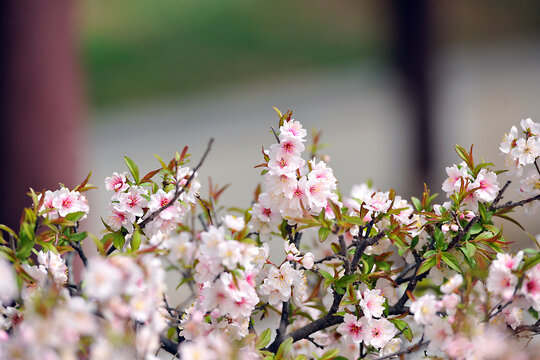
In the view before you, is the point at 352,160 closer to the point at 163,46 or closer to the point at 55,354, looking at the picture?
the point at 55,354

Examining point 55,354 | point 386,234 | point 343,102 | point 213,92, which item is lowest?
point 55,354

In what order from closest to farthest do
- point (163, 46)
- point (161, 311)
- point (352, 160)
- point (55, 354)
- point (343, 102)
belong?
point (55, 354)
point (161, 311)
point (352, 160)
point (343, 102)
point (163, 46)

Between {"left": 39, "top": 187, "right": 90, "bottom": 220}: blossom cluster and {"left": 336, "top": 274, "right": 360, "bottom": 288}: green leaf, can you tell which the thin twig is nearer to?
{"left": 336, "top": 274, "right": 360, "bottom": 288}: green leaf

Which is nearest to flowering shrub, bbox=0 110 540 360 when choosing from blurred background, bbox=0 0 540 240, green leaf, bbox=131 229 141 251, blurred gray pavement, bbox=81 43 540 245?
green leaf, bbox=131 229 141 251

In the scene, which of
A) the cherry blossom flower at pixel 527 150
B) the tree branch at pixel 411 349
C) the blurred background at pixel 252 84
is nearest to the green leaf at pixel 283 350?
the tree branch at pixel 411 349

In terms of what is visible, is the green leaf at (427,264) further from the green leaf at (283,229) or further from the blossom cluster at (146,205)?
the blossom cluster at (146,205)

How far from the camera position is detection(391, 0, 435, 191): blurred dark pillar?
3.24m

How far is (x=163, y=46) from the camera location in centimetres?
957

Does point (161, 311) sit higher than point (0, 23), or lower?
lower

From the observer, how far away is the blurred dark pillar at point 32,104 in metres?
1.67

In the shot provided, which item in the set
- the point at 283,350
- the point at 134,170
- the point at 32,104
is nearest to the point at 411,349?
the point at 283,350

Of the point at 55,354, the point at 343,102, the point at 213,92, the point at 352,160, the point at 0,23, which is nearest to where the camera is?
the point at 55,354

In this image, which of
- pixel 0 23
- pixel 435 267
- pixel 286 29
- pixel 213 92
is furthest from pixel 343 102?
pixel 435 267

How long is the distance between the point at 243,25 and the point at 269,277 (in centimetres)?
950
